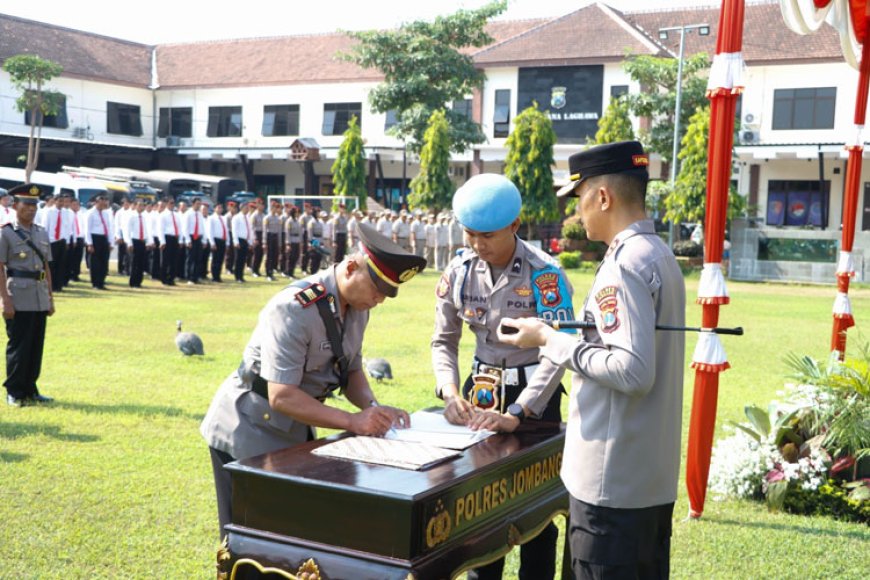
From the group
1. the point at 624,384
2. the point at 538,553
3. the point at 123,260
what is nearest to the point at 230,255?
the point at 123,260

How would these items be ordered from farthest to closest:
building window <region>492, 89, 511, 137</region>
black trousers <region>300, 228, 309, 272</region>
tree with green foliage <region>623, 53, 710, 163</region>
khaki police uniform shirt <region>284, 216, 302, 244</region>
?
1. building window <region>492, 89, 511, 137</region>
2. tree with green foliage <region>623, 53, 710, 163</region>
3. black trousers <region>300, 228, 309, 272</region>
4. khaki police uniform shirt <region>284, 216, 302, 244</region>

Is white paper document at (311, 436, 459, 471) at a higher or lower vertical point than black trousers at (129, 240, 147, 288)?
higher

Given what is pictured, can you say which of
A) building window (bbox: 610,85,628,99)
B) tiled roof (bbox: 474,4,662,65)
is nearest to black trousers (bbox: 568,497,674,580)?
tiled roof (bbox: 474,4,662,65)

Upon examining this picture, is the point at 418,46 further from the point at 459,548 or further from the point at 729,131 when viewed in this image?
the point at 459,548

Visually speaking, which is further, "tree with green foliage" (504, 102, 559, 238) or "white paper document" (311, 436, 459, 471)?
"tree with green foliage" (504, 102, 559, 238)

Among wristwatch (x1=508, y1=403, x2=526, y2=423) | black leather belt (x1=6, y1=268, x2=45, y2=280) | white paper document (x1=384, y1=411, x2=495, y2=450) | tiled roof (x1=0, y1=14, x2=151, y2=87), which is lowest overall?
white paper document (x1=384, y1=411, x2=495, y2=450)

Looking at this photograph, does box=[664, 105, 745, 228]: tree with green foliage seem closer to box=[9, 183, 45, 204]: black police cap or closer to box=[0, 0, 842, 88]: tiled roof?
box=[0, 0, 842, 88]: tiled roof

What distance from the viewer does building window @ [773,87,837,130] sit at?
30.3m

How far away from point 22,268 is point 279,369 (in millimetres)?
5807

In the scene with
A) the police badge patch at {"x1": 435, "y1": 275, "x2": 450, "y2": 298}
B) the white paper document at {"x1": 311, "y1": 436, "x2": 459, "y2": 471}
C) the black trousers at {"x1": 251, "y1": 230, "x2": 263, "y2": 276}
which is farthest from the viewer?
the black trousers at {"x1": 251, "y1": 230, "x2": 263, "y2": 276}

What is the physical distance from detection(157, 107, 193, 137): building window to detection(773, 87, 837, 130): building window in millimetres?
A: 25083

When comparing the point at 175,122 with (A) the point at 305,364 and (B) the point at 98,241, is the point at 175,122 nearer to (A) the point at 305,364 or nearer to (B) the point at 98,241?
(B) the point at 98,241

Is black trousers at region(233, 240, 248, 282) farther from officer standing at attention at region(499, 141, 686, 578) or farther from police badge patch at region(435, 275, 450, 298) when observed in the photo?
officer standing at attention at region(499, 141, 686, 578)

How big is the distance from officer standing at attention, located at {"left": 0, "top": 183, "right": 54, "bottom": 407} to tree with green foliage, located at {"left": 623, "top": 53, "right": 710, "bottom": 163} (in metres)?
24.8
